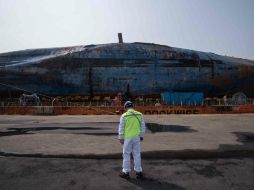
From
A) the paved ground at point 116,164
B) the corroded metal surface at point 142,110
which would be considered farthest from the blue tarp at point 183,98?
the paved ground at point 116,164

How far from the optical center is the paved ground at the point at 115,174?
19.2 ft

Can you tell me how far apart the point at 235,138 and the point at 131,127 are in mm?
6079

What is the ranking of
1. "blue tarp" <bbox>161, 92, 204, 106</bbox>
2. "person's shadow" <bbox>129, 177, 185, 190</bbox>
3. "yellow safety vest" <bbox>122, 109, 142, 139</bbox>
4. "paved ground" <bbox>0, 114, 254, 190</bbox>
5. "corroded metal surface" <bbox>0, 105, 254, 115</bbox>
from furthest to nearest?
"blue tarp" <bbox>161, 92, 204, 106</bbox>, "corroded metal surface" <bbox>0, 105, 254, 115</bbox>, "yellow safety vest" <bbox>122, 109, 142, 139</bbox>, "paved ground" <bbox>0, 114, 254, 190</bbox>, "person's shadow" <bbox>129, 177, 185, 190</bbox>

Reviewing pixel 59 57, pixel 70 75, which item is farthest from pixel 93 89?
pixel 59 57

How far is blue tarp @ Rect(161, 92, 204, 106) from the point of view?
98.7 feet

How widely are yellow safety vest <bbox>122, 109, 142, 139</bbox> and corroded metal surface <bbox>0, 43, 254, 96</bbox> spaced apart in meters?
25.7

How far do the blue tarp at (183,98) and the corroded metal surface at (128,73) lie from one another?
2512mm

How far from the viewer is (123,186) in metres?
5.86

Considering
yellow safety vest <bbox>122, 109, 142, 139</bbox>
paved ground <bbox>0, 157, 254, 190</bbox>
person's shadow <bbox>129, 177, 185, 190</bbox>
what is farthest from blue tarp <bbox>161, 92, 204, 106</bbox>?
person's shadow <bbox>129, 177, 185, 190</bbox>

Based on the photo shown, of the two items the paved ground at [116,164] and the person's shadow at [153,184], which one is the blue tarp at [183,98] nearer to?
the paved ground at [116,164]

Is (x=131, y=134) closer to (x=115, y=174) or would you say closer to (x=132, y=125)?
(x=132, y=125)

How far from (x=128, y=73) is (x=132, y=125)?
86.4 feet

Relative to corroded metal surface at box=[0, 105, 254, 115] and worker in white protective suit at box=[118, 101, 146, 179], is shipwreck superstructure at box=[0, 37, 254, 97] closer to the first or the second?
corroded metal surface at box=[0, 105, 254, 115]

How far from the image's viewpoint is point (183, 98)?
101 feet
